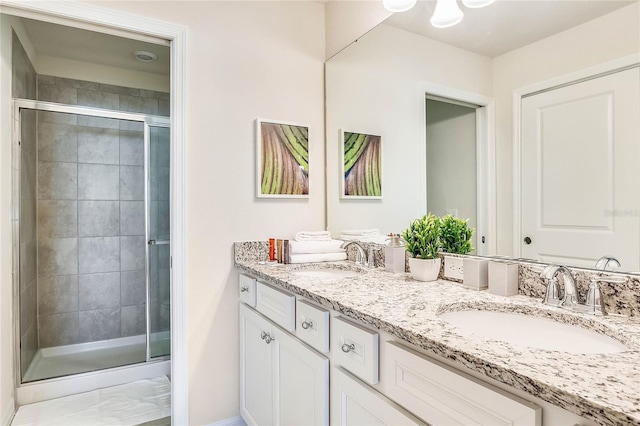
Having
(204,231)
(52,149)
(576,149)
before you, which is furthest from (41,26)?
(576,149)

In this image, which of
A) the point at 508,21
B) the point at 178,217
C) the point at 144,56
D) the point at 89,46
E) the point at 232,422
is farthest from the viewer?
the point at 144,56

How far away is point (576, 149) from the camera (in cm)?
112

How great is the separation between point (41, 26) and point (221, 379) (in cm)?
256

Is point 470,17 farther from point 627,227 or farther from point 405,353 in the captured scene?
point 405,353

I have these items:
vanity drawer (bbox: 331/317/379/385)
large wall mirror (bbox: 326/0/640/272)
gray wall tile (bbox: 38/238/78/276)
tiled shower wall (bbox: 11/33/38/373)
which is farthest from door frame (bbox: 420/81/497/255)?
gray wall tile (bbox: 38/238/78/276)

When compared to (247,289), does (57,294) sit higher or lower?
lower

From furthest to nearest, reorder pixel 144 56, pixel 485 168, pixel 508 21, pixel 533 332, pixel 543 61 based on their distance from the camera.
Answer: pixel 144 56
pixel 485 168
pixel 508 21
pixel 543 61
pixel 533 332

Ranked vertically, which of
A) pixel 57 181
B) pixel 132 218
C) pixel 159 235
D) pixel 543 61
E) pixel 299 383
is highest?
pixel 543 61

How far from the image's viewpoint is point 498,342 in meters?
0.79

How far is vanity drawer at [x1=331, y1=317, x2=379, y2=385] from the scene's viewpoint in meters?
1.00

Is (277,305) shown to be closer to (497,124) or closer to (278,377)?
(278,377)

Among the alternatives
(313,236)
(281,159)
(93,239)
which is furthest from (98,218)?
(313,236)

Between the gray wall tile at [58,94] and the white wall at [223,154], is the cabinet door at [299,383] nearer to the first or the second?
the white wall at [223,154]

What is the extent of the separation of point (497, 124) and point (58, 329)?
3.54m
